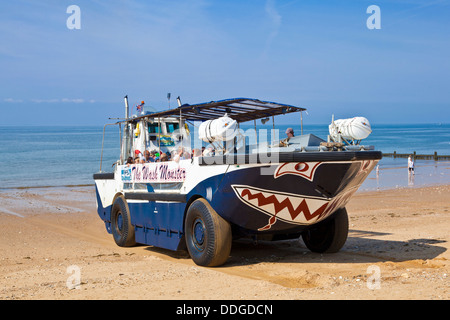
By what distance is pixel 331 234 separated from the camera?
9727mm

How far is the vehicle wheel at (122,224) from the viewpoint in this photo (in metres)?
11.4

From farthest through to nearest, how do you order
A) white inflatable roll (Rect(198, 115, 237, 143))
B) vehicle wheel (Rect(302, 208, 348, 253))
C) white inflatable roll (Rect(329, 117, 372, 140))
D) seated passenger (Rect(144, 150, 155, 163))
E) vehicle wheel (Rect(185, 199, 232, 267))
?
seated passenger (Rect(144, 150, 155, 163)), vehicle wheel (Rect(302, 208, 348, 253)), white inflatable roll (Rect(329, 117, 372, 140)), vehicle wheel (Rect(185, 199, 232, 267)), white inflatable roll (Rect(198, 115, 237, 143))

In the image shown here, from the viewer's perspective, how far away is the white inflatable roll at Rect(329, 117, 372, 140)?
8539 mm

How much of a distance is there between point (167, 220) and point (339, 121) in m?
3.38

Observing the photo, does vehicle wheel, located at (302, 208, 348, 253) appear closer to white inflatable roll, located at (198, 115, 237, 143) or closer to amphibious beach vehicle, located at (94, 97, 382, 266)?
amphibious beach vehicle, located at (94, 97, 382, 266)

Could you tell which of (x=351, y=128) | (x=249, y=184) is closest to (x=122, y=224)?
(x=249, y=184)

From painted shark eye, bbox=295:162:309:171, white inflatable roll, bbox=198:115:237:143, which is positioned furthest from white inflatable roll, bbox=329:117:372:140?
white inflatable roll, bbox=198:115:237:143

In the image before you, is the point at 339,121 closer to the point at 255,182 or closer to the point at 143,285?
the point at 255,182

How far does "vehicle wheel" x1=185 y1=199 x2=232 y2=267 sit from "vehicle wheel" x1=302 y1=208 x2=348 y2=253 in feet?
5.99

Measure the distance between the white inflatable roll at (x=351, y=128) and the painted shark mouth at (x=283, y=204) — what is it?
1104 millimetres

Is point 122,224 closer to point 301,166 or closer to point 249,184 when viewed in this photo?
point 249,184

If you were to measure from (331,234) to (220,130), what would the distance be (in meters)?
3.01

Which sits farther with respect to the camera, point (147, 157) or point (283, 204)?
point (147, 157)

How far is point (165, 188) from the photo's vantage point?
977 cm
